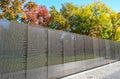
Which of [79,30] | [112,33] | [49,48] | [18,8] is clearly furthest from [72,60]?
[112,33]

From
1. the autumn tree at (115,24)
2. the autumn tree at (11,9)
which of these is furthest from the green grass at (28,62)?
the autumn tree at (115,24)

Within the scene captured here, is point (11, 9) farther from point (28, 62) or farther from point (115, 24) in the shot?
point (115, 24)

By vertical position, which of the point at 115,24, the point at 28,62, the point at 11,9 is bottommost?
the point at 28,62

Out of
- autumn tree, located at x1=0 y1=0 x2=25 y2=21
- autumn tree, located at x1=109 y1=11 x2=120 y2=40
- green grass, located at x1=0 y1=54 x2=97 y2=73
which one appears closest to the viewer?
green grass, located at x1=0 y1=54 x2=97 y2=73

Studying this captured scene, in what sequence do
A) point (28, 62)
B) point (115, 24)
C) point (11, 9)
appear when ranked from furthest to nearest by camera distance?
1. point (115, 24)
2. point (11, 9)
3. point (28, 62)

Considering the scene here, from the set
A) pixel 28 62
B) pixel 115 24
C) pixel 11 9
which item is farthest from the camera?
pixel 115 24

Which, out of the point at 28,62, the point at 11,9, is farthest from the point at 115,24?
the point at 28,62

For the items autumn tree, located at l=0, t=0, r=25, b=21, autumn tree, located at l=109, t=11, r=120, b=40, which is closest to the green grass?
autumn tree, located at l=0, t=0, r=25, b=21

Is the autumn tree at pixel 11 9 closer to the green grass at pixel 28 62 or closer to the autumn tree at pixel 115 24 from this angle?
the green grass at pixel 28 62

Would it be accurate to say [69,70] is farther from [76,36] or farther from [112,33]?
[112,33]

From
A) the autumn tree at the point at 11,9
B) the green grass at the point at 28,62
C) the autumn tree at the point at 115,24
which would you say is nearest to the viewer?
the green grass at the point at 28,62

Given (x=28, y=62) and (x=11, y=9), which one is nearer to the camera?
(x=28, y=62)

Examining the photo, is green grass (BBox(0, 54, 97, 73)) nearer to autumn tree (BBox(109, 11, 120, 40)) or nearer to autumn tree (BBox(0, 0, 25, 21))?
autumn tree (BBox(0, 0, 25, 21))

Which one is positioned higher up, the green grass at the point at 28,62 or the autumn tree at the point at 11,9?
the autumn tree at the point at 11,9
